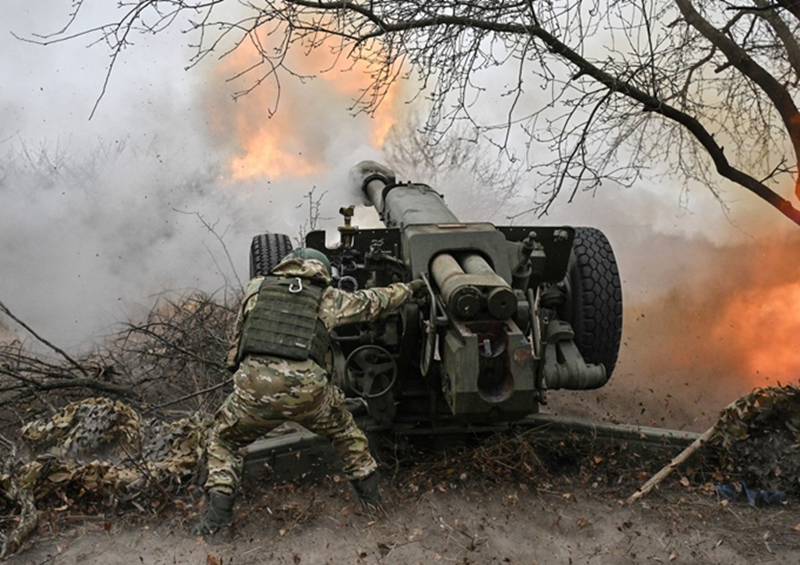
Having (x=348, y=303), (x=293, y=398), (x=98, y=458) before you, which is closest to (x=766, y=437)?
(x=348, y=303)

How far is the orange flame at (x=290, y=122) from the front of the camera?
1072 cm

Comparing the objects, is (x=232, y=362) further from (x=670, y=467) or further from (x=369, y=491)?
(x=670, y=467)

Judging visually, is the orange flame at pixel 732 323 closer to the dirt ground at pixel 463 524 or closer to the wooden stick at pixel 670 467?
the wooden stick at pixel 670 467

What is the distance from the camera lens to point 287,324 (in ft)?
14.7

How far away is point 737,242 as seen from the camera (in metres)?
9.79

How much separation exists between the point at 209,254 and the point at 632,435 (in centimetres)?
652

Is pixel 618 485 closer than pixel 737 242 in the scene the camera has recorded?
Yes

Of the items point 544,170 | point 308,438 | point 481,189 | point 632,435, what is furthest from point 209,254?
point 632,435

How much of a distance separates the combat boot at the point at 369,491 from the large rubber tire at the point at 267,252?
219cm

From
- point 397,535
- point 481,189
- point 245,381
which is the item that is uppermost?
point 481,189

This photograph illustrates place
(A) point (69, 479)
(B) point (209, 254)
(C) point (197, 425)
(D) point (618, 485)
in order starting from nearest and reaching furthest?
1. (A) point (69, 479)
2. (D) point (618, 485)
3. (C) point (197, 425)
4. (B) point (209, 254)

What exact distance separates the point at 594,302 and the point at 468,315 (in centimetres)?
190

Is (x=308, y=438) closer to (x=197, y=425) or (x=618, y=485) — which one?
(x=197, y=425)

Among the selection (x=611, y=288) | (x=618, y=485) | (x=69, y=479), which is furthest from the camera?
(x=611, y=288)
